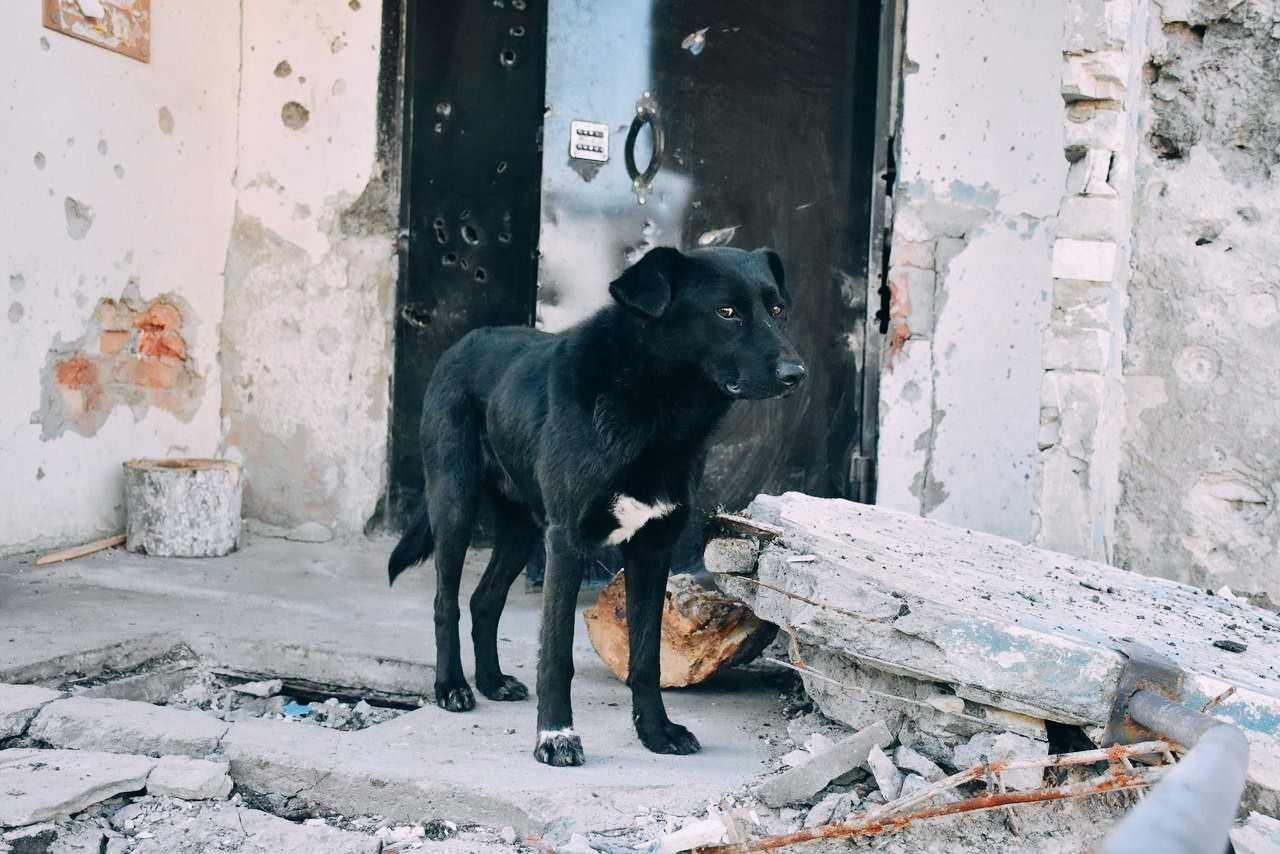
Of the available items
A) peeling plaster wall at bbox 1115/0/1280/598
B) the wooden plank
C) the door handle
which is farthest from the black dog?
the wooden plank

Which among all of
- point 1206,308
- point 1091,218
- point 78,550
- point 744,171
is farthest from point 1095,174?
point 78,550

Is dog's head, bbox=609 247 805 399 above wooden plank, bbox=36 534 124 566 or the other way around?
above

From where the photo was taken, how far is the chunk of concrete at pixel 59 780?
237 centimetres

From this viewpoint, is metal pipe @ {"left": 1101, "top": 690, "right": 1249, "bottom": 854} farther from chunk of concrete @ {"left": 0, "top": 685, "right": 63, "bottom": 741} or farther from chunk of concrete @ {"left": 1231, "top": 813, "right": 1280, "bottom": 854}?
chunk of concrete @ {"left": 0, "top": 685, "right": 63, "bottom": 741}

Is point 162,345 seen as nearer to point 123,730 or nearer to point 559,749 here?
point 123,730

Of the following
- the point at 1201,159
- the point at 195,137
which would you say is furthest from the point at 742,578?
the point at 195,137

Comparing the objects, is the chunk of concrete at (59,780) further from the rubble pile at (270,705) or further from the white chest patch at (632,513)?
the white chest patch at (632,513)

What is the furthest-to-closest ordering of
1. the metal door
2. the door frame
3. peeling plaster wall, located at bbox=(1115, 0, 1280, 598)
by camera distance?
the metal door → the door frame → peeling plaster wall, located at bbox=(1115, 0, 1280, 598)

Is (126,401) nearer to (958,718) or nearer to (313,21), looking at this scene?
(313,21)

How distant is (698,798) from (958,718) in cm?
58

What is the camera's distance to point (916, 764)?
2.58 metres

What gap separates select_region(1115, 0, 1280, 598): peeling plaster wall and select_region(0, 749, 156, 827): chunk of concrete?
10.4 feet

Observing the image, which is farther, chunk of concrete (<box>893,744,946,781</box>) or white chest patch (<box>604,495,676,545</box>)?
white chest patch (<box>604,495,676,545</box>)

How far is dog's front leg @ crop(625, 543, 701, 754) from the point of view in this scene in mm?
2924
